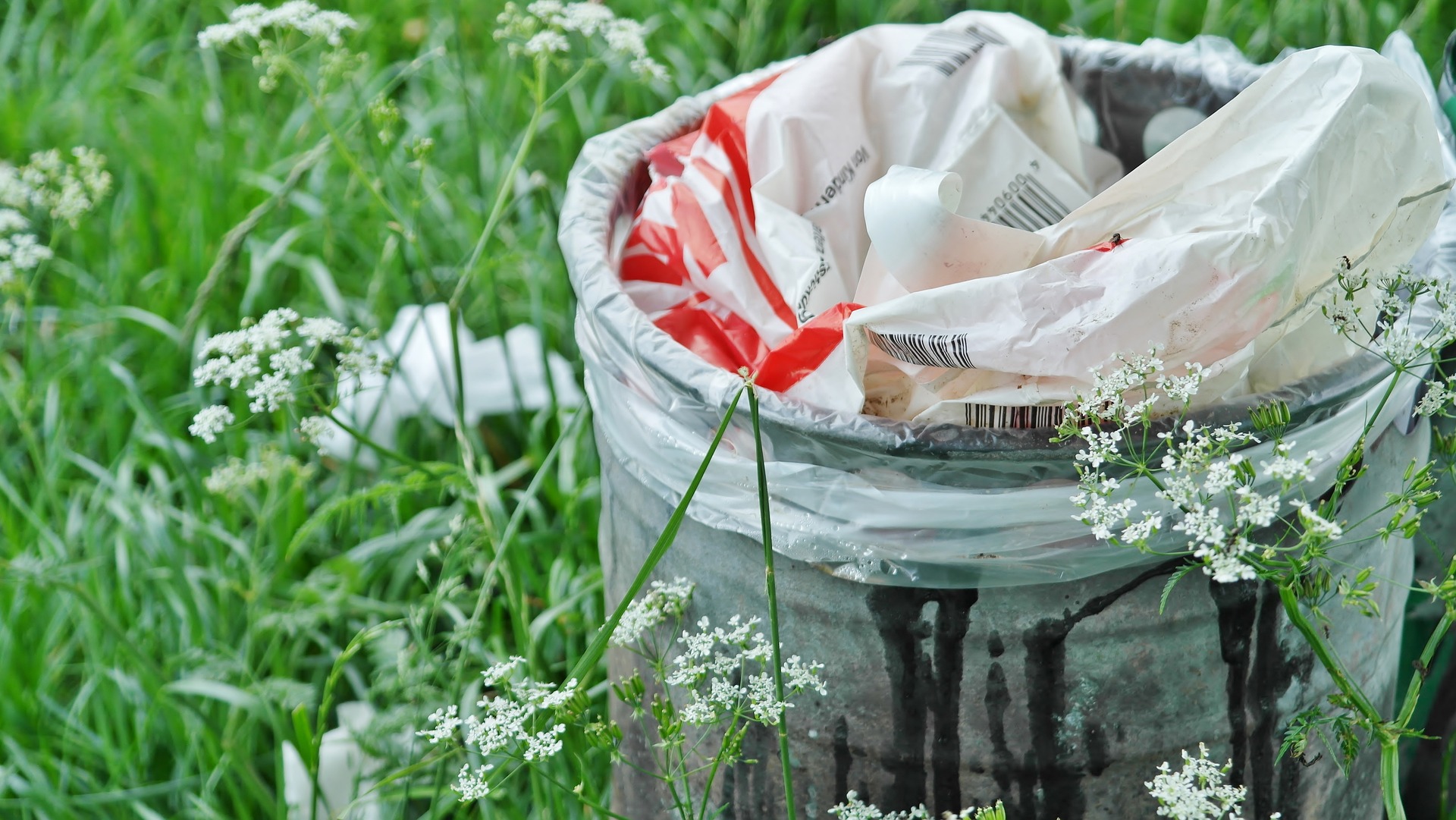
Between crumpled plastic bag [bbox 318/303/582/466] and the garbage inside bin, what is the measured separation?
0.75 metres

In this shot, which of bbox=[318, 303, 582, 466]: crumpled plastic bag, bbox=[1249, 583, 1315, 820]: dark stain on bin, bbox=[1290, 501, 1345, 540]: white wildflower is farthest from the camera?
bbox=[318, 303, 582, 466]: crumpled plastic bag

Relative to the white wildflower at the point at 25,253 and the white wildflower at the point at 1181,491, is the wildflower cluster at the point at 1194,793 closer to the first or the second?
the white wildflower at the point at 1181,491

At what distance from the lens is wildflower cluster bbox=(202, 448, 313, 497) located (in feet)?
5.01

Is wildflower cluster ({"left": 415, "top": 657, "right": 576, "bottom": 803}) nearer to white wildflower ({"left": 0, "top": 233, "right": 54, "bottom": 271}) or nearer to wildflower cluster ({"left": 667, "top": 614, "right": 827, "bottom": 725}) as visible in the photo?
wildflower cluster ({"left": 667, "top": 614, "right": 827, "bottom": 725})

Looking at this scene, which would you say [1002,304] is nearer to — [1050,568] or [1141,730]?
[1050,568]

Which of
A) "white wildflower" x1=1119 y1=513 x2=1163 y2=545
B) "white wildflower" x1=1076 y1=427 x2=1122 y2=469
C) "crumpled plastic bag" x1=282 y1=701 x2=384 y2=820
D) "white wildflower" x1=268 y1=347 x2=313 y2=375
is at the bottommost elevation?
"crumpled plastic bag" x1=282 y1=701 x2=384 y2=820

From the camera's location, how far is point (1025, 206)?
4.51 feet

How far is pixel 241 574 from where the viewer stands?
6.18ft

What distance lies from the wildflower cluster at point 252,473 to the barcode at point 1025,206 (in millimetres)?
933

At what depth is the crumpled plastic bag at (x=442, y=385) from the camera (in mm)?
2049

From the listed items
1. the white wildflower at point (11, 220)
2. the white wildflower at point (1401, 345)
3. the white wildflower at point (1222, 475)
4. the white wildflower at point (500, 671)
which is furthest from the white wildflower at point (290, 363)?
the white wildflower at point (1401, 345)

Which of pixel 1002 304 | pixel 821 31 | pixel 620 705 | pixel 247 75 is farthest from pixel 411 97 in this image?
pixel 1002 304

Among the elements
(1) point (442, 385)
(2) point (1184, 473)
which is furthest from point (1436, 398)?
(1) point (442, 385)

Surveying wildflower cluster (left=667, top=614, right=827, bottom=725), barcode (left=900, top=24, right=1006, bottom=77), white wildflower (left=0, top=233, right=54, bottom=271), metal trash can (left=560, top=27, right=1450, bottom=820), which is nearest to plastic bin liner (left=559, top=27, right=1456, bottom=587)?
metal trash can (left=560, top=27, right=1450, bottom=820)
